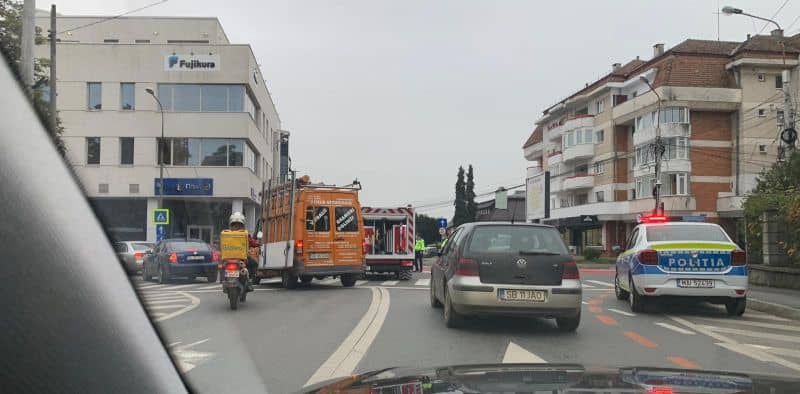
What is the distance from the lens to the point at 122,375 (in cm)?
198

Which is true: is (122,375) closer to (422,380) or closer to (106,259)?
(106,259)

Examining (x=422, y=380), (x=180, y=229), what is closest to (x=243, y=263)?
(x=180, y=229)

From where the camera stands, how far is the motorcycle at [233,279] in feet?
39.6


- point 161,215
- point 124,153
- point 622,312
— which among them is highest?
point 124,153

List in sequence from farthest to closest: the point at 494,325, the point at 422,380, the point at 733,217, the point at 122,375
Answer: the point at 733,217 → the point at 494,325 → the point at 422,380 → the point at 122,375

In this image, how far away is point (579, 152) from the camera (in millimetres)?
59031

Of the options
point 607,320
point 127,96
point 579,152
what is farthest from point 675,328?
point 579,152

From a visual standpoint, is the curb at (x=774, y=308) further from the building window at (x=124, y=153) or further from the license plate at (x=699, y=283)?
the building window at (x=124, y=153)

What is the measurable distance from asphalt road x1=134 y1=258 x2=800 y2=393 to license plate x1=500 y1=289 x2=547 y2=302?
50 centimetres

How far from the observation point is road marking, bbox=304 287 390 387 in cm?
656

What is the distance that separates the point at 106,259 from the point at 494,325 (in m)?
8.58

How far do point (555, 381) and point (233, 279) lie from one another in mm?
9239

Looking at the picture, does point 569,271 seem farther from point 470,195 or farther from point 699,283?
point 470,195

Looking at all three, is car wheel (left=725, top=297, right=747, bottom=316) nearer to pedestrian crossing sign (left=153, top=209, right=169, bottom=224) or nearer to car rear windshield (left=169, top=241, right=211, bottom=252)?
pedestrian crossing sign (left=153, top=209, right=169, bottom=224)
